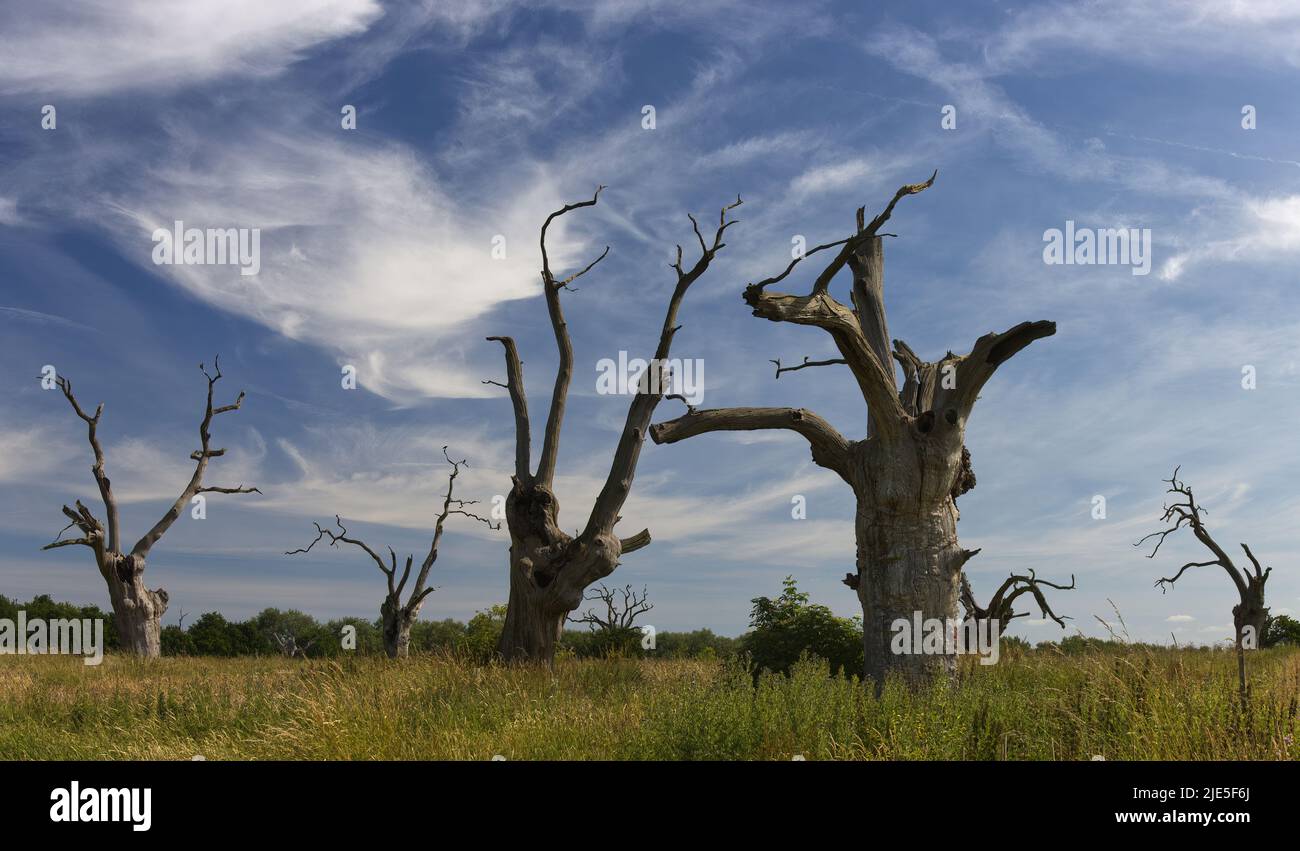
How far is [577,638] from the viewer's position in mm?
29594

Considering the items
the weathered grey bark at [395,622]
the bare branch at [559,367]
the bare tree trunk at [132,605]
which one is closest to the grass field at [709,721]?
the bare branch at [559,367]

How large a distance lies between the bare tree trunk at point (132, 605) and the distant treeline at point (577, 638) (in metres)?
3.03

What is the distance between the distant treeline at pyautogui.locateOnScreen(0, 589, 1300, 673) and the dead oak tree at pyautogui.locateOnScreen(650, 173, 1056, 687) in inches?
48.5

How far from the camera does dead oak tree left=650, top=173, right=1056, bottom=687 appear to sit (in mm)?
11367

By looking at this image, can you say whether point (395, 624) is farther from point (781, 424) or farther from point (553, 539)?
point (781, 424)

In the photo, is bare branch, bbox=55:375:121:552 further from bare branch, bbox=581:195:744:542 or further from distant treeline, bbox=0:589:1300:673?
bare branch, bbox=581:195:744:542

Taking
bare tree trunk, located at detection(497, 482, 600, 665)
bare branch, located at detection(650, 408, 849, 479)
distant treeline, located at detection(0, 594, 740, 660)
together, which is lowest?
distant treeline, located at detection(0, 594, 740, 660)

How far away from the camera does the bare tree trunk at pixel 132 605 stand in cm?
2473

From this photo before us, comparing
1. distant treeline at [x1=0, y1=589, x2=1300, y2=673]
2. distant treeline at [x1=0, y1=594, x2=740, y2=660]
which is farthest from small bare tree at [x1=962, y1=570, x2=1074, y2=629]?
distant treeline at [x1=0, y1=594, x2=740, y2=660]

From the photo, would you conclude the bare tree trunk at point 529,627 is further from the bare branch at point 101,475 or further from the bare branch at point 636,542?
the bare branch at point 101,475

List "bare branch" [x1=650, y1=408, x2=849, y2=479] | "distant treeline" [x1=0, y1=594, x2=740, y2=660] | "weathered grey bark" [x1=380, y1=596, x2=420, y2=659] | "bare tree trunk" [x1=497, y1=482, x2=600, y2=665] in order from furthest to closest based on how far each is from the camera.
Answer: "distant treeline" [x1=0, y1=594, x2=740, y2=660] < "weathered grey bark" [x1=380, y1=596, x2=420, y2=659] < "bare tree trunk" [x1=497, y1=482, x2=600, y2=665] < "bare branch" [x1=650, y1=408, x2=849, y2=479]
